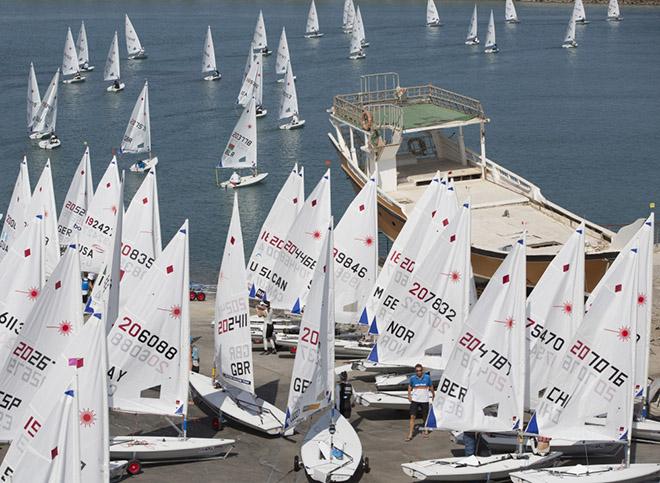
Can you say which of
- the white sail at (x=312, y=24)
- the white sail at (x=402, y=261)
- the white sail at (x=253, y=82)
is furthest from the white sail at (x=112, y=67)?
the white sail at (x=402, y=261)

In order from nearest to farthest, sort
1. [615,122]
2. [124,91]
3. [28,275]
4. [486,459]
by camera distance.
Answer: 1. [486,459]
2. [28,275]
3. [615,122]
4. [124,91]

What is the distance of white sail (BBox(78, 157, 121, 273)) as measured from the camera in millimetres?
41781

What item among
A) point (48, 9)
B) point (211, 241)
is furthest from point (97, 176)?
point (48, 9)

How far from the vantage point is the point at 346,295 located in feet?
116

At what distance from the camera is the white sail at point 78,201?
45.8 m

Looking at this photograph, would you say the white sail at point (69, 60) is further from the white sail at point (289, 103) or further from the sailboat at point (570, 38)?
the sailboat at point (570, 38)

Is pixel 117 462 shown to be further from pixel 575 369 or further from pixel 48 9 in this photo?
pixel 48 9

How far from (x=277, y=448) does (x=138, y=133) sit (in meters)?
47.2

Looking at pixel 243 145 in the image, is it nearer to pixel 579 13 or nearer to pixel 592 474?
pixel 592 474

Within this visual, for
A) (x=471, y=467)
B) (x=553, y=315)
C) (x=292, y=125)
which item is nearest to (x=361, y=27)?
(x=292, y=125)

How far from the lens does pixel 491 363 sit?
87.2 feet

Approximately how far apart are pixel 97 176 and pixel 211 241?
51.4ft

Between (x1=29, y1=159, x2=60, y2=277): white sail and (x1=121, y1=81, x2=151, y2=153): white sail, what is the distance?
30579 mm

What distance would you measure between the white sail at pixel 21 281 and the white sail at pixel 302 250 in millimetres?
8902
